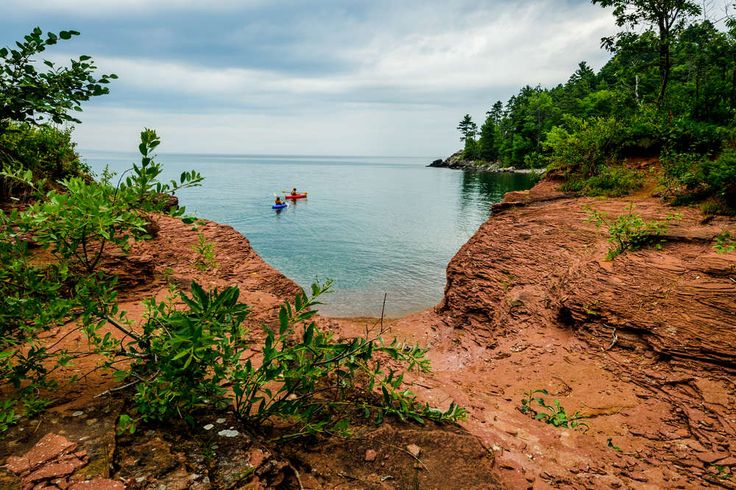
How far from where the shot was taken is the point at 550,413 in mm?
5324

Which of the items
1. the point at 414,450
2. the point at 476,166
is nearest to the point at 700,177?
the point at 414,450

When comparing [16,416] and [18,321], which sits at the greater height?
[18,321]

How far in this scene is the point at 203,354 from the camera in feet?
7.91

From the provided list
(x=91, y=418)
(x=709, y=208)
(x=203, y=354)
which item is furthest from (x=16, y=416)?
(x=709, y=208)

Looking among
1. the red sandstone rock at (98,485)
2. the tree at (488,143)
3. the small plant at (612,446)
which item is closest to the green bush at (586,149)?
the small plant at (612,446)

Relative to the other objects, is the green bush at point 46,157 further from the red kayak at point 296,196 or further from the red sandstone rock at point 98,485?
the red kayak at point 296,196

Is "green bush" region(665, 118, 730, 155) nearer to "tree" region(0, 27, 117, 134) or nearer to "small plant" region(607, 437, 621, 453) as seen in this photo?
"small plant" region(607, 437, 621, 453)

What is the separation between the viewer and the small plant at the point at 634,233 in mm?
7230

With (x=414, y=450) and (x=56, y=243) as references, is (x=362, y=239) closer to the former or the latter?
(x=414, y=450)

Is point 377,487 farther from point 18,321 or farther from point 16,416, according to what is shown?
point 18,321

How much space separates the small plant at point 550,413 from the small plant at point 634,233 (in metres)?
3.64

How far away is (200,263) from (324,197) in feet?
160

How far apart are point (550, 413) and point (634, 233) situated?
451cm

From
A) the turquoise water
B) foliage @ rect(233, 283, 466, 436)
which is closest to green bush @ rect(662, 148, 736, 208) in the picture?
foliage @ rect(233, 283, 466, 436)
